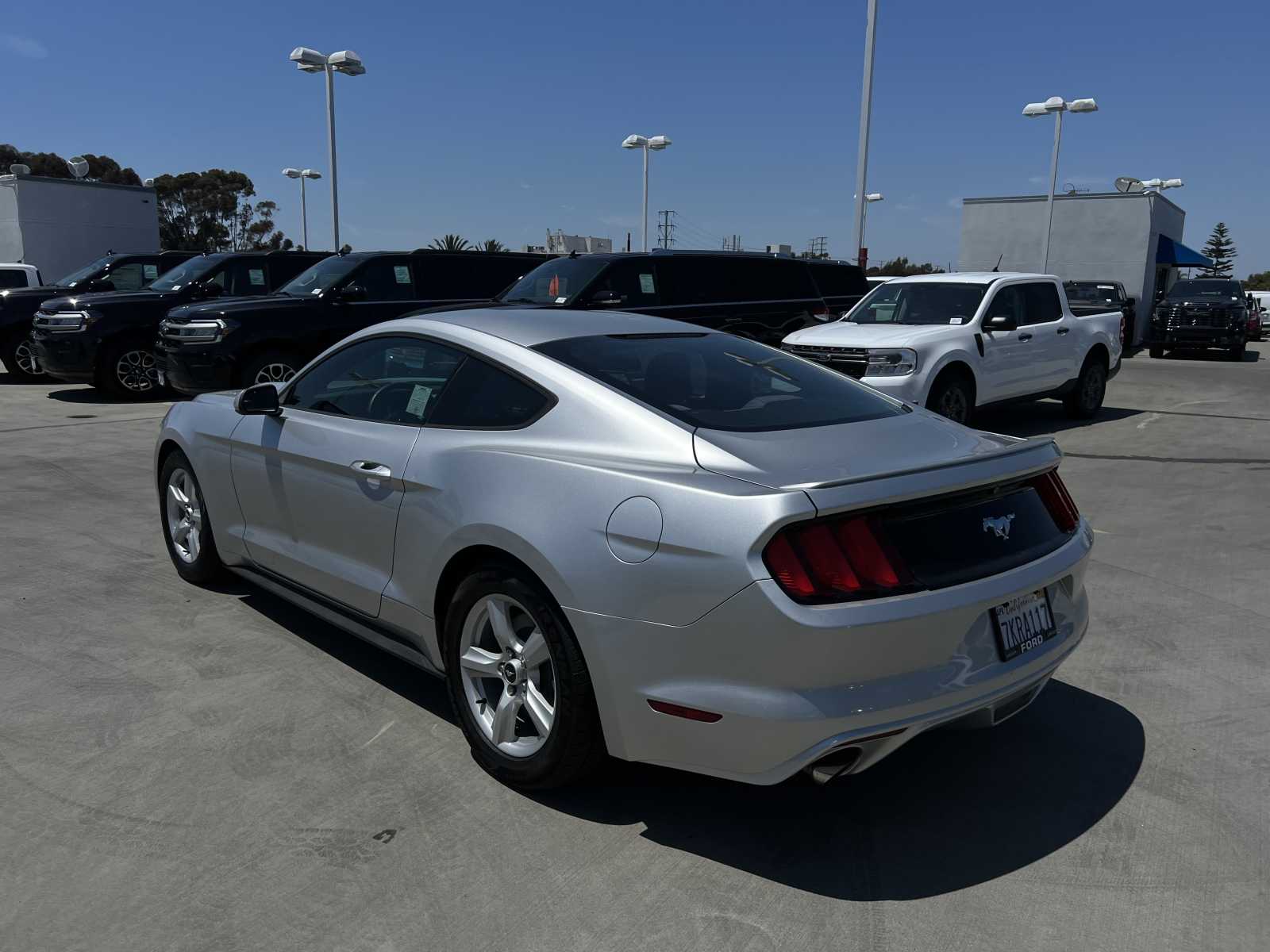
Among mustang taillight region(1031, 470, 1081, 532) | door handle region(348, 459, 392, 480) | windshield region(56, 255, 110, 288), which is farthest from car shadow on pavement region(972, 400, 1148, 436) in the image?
windshield region(56, 255, 110, 288)

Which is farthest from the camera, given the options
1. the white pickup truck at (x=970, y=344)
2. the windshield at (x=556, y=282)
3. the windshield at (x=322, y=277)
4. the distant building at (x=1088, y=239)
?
the distant building at (x=1088, y=239)

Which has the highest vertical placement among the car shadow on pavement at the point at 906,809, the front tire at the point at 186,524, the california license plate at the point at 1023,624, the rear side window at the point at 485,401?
the rear side window at the point at 485,401

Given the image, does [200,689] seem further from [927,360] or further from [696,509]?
[927,360]

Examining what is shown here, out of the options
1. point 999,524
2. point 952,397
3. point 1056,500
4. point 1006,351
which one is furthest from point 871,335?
point 999,524

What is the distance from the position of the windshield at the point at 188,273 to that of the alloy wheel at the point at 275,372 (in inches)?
138

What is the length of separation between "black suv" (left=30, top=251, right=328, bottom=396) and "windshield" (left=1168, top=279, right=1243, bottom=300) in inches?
868

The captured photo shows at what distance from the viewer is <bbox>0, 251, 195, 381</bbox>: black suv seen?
1617cm

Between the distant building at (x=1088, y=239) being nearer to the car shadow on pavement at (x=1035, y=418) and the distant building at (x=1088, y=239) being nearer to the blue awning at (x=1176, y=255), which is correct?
the blue awning at (x=1176, y=255)

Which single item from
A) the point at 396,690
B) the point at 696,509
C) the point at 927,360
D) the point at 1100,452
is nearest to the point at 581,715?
the point at 696,509

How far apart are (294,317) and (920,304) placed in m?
7.09

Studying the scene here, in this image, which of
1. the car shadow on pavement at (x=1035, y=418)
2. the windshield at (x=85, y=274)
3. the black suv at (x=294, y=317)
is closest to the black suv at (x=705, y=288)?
the black suv at (x=294, y=317)

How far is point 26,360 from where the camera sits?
55.0 ft

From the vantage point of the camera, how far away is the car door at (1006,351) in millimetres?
11047

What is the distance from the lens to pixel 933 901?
2.92 metres
